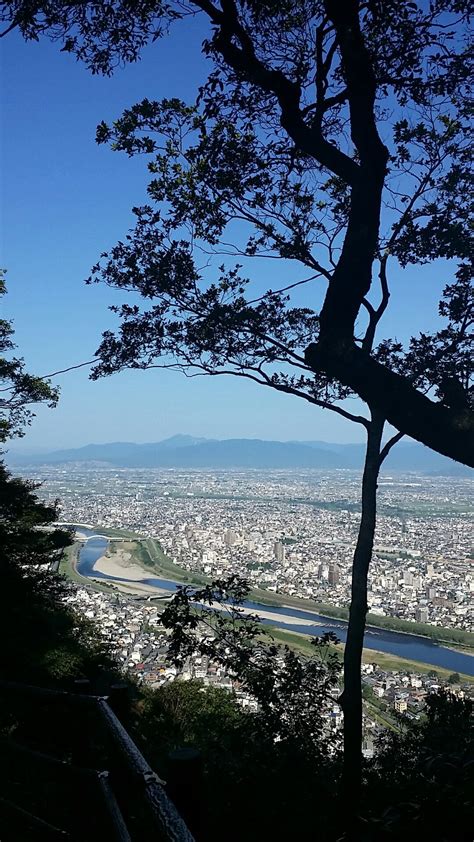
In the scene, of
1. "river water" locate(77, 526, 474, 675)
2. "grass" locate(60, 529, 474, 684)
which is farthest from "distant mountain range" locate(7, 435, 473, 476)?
"river water" locate(77, 526, 474, 675)

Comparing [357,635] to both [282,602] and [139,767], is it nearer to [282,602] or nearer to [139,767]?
[139,767]

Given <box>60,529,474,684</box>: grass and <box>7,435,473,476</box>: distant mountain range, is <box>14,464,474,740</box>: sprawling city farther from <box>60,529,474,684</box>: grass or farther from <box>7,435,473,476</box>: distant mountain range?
<box>7,435,473,476</box>: distant mountain range

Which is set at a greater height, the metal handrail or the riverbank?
the metal handrail


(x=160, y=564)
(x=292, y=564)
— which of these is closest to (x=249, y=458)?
(x=160, y=564)

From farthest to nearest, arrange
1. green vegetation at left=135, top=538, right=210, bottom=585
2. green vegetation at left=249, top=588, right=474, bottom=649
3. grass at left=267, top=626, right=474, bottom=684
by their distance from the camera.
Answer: green vegetation at left=135, top=538, right=210, bottom=585 < green vegetation at left=249, top=588, right=474, bottom=649 < grass at left=267, top=626, right=474, bottom=684

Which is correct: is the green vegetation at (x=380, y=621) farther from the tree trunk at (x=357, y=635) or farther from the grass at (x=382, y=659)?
the tree trunk at (x=357, y=635)

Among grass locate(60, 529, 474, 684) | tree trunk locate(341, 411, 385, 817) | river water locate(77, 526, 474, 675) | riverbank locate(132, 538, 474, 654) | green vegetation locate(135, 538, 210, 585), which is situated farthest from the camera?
green vegetation locate(135, 538, 210, 585)

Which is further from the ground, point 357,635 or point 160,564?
point 357,635

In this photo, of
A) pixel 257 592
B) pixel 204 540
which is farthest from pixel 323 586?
pixel 204 540

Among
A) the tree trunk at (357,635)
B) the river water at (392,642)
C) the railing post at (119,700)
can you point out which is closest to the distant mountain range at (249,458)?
the river water at (392,642)

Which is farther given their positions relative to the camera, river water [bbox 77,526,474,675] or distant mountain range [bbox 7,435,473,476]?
distant mountain range [bbox 7,435,473,476]
